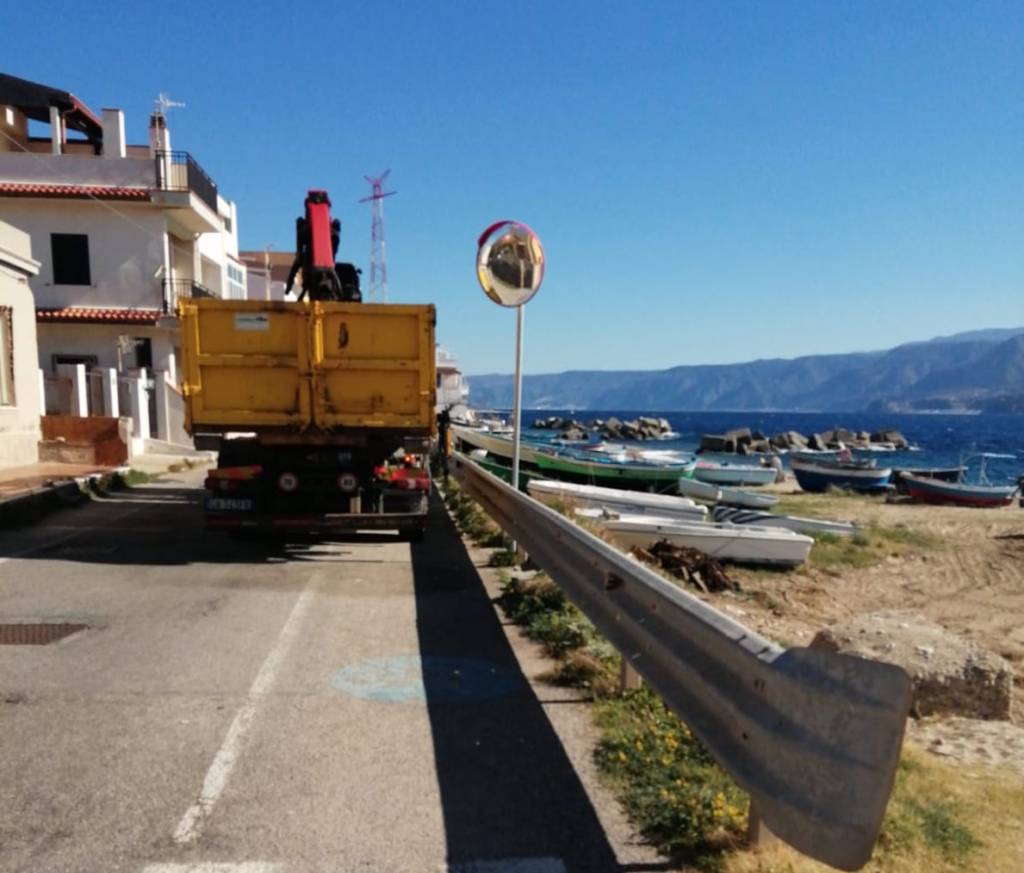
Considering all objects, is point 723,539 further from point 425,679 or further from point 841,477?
point 841,477

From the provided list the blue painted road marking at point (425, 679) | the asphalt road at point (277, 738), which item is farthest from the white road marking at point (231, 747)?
the blue painted road marking at point (425, 679)

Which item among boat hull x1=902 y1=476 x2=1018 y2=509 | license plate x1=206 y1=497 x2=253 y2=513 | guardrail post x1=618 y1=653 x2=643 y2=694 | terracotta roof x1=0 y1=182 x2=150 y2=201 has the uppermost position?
terracotta roof x1=0 y1=182 x2=150 y2=201

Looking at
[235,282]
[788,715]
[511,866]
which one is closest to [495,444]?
[235,282]

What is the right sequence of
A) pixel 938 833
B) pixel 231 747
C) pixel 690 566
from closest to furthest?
pixel 938 833 < pixel 231 747 < pixel 690 566

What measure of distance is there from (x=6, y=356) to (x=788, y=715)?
679 inches

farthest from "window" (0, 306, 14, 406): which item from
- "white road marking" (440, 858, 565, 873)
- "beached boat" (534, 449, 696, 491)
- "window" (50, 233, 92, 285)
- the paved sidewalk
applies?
"white road marking" (440, 858, 565, 873)

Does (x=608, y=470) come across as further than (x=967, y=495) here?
No

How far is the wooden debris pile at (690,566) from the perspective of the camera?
11.9 m

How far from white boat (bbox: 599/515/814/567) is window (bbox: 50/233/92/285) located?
20.5m

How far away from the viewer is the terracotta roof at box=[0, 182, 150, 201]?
24.7 meters

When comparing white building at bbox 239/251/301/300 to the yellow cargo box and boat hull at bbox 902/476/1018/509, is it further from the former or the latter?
boat hull at bbox 902/476/1018/509

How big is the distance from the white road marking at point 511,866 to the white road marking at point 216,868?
2.08 feet

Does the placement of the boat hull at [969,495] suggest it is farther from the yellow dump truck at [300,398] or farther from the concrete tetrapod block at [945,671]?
the yellow dump truck at [300,398]

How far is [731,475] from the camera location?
119ft
